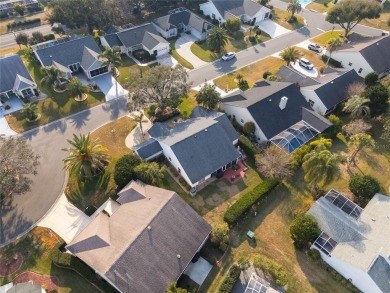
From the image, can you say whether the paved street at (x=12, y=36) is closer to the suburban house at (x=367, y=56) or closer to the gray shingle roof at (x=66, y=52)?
the gray shingle roof at (x=66, y=52)

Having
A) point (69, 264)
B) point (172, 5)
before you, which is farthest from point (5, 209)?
point (172, 5)

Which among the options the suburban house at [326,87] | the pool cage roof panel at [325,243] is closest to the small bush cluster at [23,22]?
the suburban house at [326,87]

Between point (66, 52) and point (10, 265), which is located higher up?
point (66, 52)

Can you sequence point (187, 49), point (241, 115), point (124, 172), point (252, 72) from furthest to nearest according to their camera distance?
point (187, 49) → point (252, 72) → point (241, 115) → point (124, 172)

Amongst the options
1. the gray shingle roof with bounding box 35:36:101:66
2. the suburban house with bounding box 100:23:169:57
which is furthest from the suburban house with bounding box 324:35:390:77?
the gray shingle roof with bounding box 35:36:101:66

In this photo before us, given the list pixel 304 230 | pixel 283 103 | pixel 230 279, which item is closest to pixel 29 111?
pixel 230 279

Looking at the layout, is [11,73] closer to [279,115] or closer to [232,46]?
[232,46]
